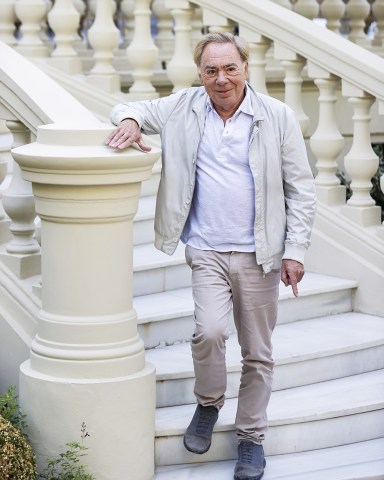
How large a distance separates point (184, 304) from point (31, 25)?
238cm

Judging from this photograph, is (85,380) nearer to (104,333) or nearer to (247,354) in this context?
(104,333)

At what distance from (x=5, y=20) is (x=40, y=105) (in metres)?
2.53

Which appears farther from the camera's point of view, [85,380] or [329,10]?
[329,10]

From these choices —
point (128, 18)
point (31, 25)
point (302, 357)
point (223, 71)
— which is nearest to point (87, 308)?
point (223, 71)

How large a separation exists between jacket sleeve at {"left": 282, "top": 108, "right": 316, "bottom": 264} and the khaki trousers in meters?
0.18

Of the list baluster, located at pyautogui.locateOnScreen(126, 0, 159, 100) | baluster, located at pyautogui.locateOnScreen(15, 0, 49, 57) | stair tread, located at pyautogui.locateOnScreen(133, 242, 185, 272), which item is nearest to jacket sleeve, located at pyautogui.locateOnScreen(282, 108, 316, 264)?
stair tread, located at pyautogui.locateOnScreen(133, 242, 185, 272)

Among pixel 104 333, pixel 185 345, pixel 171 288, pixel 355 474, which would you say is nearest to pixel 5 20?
pixel 171 288

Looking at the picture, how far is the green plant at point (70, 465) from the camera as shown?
498 centimetres

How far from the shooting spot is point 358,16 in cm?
880

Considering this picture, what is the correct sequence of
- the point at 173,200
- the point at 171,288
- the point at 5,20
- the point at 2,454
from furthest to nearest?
the point at 5,20
the point at 171,288
the point at 173,200
the point at 2,454

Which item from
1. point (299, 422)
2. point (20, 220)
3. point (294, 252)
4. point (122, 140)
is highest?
point (122, 140)

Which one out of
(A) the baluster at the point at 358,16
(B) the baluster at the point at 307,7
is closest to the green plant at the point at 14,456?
(B) the baluster at the point at 307,7

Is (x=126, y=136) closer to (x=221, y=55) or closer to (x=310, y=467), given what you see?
(x=221, y=55)

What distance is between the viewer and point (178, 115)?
5145 millimetres
